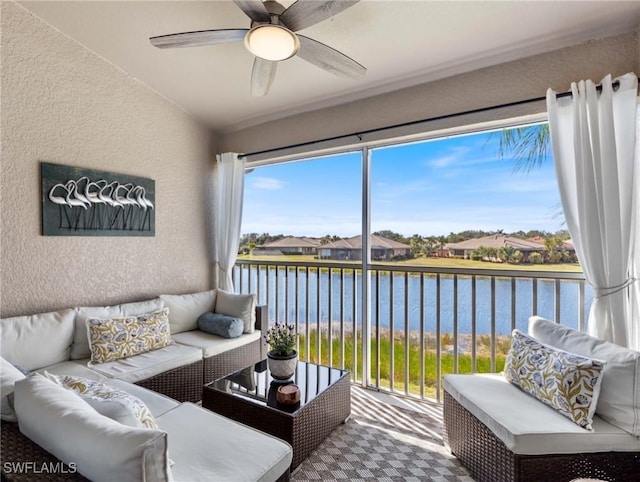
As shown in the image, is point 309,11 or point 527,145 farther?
point 527,145

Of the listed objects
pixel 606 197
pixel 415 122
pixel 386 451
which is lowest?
pixel 386 451

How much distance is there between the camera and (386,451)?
204 centimetres

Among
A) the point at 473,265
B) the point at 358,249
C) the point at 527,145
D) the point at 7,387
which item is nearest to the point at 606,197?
the point at 527,145

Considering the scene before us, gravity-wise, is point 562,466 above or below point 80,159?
below

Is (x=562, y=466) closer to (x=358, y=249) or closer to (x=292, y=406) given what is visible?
(x=292, y=406)

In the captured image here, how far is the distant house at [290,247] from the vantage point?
140 inches

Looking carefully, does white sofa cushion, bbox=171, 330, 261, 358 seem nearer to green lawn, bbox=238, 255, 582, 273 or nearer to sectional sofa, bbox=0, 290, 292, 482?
sectional sofa, bbox=0, 290, 292, 482

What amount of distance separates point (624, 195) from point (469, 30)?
143 cm

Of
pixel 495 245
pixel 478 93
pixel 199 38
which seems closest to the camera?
pixel 199 38

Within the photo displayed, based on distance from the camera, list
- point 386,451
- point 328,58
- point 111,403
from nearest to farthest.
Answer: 1. point 111,403
2. point 328,58
3. point 386,451

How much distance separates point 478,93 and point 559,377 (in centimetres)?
201

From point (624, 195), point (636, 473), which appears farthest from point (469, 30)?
point (636, 473)

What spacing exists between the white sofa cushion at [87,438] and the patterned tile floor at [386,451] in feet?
4.03

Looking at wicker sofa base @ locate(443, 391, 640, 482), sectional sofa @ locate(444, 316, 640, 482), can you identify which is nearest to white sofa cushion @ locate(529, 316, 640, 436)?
sectional sofa @ locate(444, 316, 640, 482)
